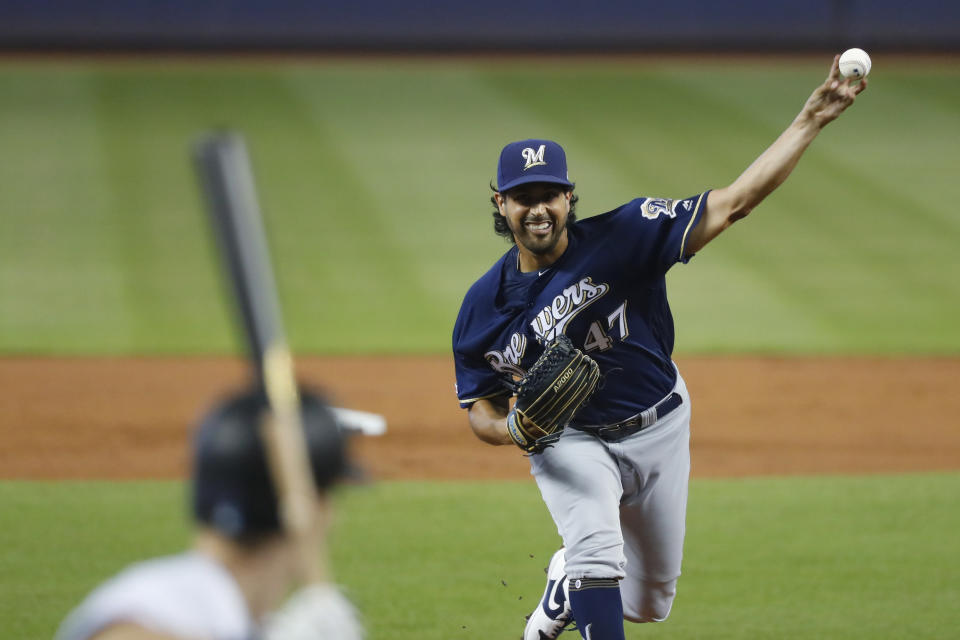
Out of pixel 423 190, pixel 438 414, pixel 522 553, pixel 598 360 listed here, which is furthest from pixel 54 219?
pixel 598 360

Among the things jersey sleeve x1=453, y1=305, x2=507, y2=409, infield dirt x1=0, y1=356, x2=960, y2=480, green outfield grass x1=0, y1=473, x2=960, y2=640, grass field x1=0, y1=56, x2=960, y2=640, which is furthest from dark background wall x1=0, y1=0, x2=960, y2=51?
jersey sleeve x1=453, y1=305, x2=507, y2=409

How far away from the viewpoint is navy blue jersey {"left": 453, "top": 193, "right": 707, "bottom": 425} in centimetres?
511

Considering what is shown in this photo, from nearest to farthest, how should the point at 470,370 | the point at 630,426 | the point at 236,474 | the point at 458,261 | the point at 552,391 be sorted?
the point at 236,474 < the point at 552,391 < the point at 630,426 < the point at 470,370 < the point at 458,261

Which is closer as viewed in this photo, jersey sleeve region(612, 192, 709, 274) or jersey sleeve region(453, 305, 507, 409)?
jersey sleeve region(612, 192, 709, 274)

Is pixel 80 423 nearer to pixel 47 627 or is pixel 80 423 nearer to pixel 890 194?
pixel 47 627

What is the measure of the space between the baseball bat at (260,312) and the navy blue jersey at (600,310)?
2941 millimetres

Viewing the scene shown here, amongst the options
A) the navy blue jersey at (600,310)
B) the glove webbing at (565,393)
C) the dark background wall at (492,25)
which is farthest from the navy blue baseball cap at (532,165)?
the dark background wall at (492,25)

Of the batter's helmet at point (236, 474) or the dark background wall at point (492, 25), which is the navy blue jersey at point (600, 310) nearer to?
the batter's helmet at point (236, 474)

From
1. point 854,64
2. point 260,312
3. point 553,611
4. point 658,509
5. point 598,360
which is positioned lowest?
point 553,611

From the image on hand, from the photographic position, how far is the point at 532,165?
5.21 m

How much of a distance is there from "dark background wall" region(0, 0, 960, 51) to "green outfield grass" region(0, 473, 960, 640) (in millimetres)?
14404

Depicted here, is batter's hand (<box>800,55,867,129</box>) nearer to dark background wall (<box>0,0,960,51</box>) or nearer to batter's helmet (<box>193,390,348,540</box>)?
batter's helmet (<box>193,390,348,540</box>)

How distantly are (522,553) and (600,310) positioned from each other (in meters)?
2.51

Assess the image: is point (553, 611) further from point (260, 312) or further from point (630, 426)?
point (260, 312)
